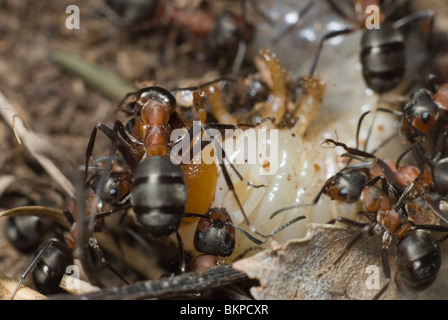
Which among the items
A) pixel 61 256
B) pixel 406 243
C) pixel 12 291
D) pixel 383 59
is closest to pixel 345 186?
pixel 406 243

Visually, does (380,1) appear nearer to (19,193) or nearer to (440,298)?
(440,298)

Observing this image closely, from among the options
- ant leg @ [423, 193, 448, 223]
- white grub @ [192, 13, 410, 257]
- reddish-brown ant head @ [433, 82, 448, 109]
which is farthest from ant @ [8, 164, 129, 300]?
reddish-brown ant head @ [433, 82, 448, 109]

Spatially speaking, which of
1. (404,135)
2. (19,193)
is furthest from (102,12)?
(404,135)

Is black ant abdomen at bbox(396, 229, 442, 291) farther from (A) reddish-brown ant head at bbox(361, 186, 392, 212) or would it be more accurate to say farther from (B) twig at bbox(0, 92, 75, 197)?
(B) twig at bbox(0, 92, 75, 197)

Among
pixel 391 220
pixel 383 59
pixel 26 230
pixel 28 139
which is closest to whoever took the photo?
pixel 391 220

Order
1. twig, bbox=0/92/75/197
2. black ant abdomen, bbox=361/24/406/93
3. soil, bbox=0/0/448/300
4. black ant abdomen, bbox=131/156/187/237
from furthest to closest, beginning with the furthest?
soil, bbox=0/0/448/300 → black ant abdomen, bbox=361/24/406/93 → twig, bbox=0/92/75/197 → black ant abdomen, bbox=131/156/187/237

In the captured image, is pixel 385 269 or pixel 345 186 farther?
pixel 345 186

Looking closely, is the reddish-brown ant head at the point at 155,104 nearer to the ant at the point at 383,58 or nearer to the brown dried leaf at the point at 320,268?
the brown dried leaf at the point at 320,268

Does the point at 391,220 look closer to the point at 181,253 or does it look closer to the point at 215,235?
the point at 215,235
